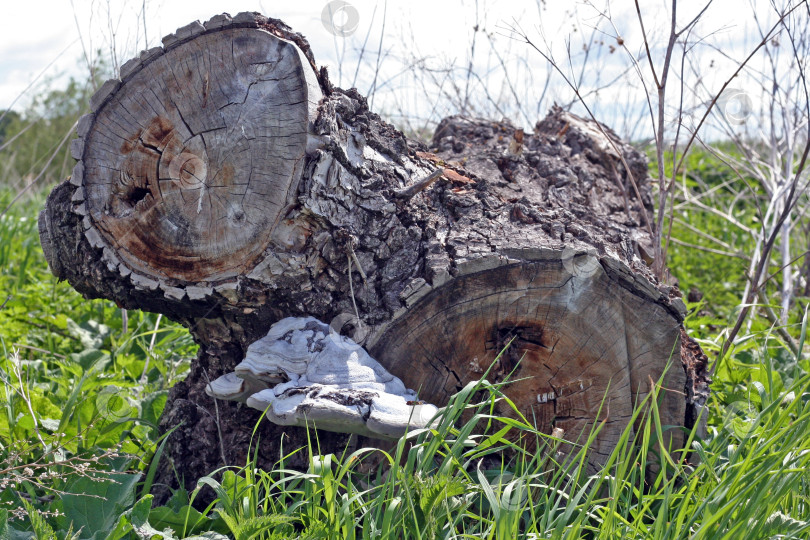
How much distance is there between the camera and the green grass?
5.03 feet

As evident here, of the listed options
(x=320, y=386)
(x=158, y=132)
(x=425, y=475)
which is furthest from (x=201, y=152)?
(x=425, y=475)

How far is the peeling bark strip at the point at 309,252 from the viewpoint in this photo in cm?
193

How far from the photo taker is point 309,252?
1.96m

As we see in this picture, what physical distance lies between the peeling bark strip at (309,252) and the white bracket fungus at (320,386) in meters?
0.06

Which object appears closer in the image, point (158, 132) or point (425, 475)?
point (425, 475)

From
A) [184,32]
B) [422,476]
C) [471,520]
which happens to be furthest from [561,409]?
[184,32]

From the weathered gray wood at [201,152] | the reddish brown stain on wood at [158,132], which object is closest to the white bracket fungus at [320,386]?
the weathered gray wood at [201,152]

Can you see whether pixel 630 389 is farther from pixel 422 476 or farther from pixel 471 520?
pixel 422 476

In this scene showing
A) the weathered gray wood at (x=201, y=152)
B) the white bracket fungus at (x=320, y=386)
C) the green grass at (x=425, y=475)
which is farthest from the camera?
the weathered gray wood at (x=201, y=152)

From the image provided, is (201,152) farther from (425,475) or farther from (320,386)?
(425,475)

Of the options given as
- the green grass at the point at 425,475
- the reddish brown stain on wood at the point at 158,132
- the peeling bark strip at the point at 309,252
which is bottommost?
the green grass at the point at 425,475

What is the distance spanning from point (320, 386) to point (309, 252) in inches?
16.7

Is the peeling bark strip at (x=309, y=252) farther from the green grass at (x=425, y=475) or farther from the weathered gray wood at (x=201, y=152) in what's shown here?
the green grass at (x=425, y=475)

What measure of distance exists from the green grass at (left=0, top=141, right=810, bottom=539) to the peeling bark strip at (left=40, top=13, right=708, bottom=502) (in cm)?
15
